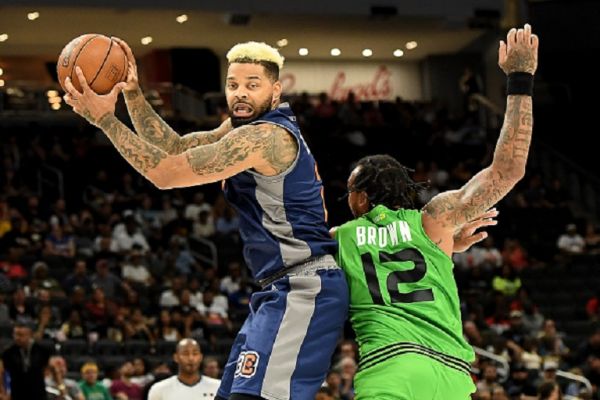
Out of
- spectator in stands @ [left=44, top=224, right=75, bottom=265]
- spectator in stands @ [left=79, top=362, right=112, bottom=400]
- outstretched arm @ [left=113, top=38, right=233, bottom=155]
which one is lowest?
spectator in stands @ [left=79, top=362, right=112, bottom=400]

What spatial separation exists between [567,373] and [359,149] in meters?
9.82

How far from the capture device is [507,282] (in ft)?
65.6

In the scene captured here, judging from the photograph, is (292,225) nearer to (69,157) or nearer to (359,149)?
(69,157)

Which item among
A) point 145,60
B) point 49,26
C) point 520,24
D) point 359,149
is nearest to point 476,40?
point 520,24

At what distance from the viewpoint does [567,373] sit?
16016 millimetres

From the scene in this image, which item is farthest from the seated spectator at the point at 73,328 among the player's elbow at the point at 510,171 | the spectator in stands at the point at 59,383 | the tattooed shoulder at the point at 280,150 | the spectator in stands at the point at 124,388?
the player's elbow at the point at 510,171

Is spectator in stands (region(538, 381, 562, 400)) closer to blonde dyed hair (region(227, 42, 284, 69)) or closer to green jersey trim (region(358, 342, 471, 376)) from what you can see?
green jersey trim (region(358, 342, 471, 376))

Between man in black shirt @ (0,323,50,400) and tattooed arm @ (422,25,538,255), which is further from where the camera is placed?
man in black shirt @ (0,323,50,400)

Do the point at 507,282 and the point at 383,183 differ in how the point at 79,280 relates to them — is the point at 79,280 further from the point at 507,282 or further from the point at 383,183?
the point at 383,183

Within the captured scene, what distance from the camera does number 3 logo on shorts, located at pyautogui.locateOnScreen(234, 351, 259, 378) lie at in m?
5.02

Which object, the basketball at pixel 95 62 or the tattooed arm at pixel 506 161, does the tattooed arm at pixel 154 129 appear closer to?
the basketball at pixel 95 62

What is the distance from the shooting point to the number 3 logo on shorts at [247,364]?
16.5ft

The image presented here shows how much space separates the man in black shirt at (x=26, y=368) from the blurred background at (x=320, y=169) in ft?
5.66

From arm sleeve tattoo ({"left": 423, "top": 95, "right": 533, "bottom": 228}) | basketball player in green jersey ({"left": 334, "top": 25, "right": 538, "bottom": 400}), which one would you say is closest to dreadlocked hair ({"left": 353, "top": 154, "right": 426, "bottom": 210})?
basketball player in green jersey ({"left": 334, "top": 25, "right": 538, "bottom": 400})
